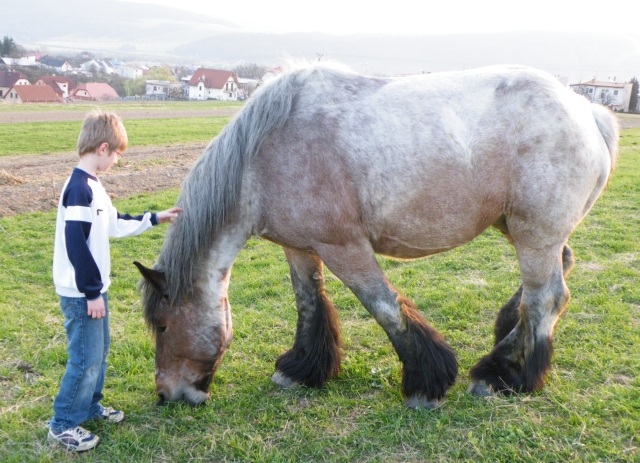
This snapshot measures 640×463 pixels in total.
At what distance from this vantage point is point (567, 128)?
141 inches

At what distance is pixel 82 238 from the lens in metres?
3.03

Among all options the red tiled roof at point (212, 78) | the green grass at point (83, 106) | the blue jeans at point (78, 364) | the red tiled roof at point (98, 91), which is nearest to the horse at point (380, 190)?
the blue jeans at point (78, 364)

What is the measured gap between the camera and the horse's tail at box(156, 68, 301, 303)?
3523mm

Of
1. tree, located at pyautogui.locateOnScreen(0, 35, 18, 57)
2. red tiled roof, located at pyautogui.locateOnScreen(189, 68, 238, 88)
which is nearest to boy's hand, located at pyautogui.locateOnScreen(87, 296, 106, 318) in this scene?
red tiled roof, located at pyautogui.locateOnScreen(189, 68, 238, 88)

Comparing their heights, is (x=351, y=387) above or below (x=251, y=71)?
below

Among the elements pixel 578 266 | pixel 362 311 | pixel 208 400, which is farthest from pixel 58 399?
pixel 578 266

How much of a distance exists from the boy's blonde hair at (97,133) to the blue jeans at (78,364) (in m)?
0.88

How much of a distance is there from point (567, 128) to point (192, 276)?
2594 millimetres

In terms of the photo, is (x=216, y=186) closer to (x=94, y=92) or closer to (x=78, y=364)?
(x=78, y=364)

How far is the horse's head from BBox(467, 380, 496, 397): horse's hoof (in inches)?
69.6

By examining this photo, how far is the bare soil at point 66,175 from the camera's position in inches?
382

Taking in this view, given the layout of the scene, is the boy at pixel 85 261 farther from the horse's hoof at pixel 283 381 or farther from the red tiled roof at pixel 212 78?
the red tiled roof at pixel 212 78

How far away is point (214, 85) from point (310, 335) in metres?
74.7

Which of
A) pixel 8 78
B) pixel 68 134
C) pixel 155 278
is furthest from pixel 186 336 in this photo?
pixel 8 78
